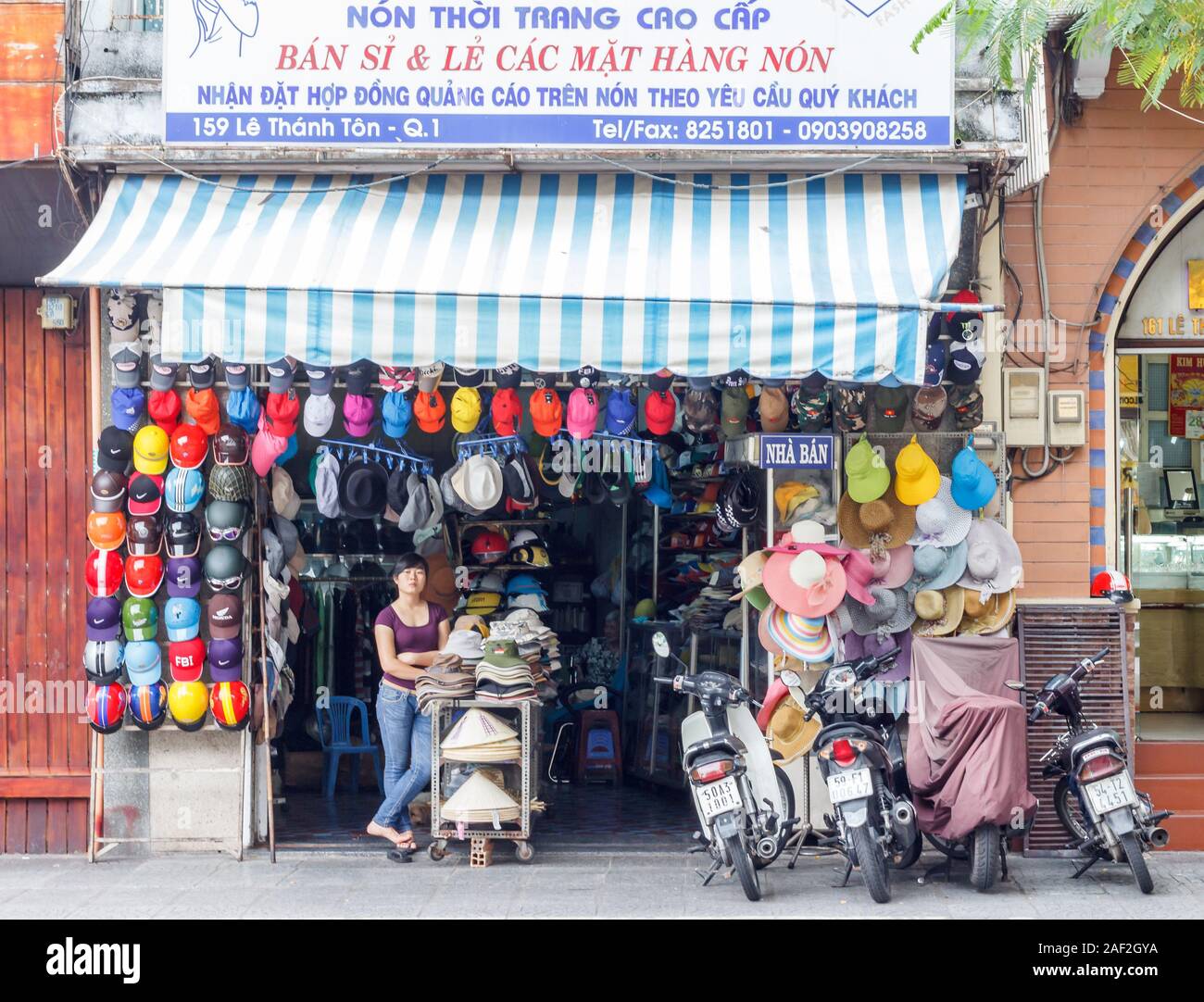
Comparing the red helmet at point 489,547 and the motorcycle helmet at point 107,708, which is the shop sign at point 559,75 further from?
the red helmet at point 489,547

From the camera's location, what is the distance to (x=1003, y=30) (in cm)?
755

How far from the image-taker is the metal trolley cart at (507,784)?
28.2 feet

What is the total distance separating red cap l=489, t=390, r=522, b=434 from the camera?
8711mm

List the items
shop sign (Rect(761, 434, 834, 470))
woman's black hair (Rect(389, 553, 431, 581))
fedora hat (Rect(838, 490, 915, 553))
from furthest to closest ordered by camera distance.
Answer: woman's black hair (Rect(389, 553, 431, 581)) < shop sign (Rect(761, 434, 834, 470)) < fedora hat (Rect(838, 490, 915, 553))

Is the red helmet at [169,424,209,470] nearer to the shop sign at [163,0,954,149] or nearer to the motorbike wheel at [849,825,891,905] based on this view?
the shop sign at [163,0,954,149]

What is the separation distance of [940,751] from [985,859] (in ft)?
2.01

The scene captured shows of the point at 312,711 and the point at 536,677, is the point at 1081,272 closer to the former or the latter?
the point at 536,677

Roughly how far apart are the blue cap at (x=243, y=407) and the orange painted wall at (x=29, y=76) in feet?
5.99

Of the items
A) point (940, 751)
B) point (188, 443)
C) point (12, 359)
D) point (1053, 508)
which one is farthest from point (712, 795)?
point (12, 359)

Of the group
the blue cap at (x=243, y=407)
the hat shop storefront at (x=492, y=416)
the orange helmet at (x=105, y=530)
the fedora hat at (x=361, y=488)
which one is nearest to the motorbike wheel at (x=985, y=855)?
Result: the hat shop storefront at (x=492, y=416)

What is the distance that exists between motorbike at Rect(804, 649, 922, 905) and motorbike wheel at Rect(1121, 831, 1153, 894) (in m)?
1.09

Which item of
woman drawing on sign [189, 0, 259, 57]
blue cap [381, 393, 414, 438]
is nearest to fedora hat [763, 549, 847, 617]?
blue cap [381, 393, 414, 438]

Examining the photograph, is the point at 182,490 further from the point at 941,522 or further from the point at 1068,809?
the point at 1068,809
